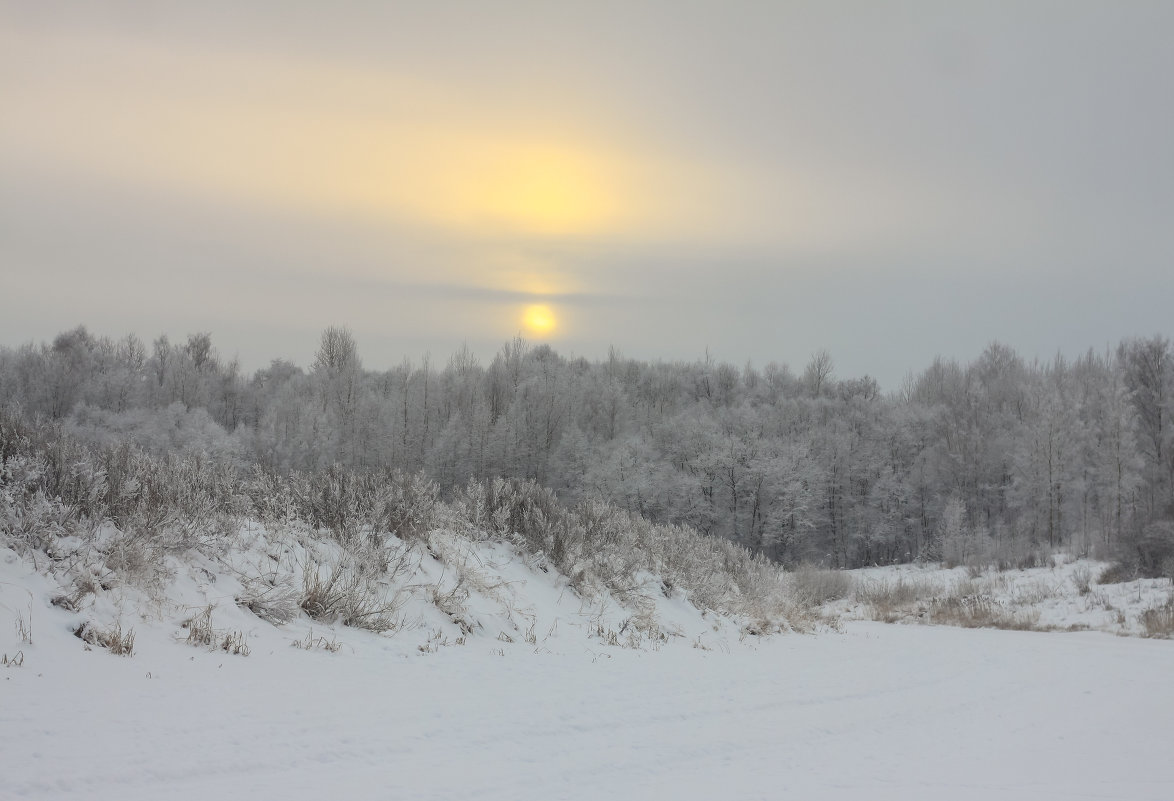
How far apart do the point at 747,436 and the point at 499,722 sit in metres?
63.7

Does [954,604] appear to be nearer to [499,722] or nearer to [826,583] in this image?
[826,583]

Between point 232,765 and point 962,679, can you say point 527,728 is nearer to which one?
point 232,765

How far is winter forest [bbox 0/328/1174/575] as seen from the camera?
56312 millimetres

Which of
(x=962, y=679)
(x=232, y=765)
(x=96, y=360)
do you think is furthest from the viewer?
(x=96, y=360)

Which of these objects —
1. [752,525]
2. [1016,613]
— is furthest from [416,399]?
[1016,613]

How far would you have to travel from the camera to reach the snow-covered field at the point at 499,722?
14.3 ft

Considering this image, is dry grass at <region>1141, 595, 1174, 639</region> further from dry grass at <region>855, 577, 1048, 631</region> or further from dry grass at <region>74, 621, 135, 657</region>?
dry grass at <region>74, 621, 135, 657</region>

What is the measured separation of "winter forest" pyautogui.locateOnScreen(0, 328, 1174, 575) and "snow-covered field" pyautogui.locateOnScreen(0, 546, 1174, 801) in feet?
118

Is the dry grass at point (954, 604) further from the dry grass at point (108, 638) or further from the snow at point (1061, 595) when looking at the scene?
the dry grass at point (108, 638)

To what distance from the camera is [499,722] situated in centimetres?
588

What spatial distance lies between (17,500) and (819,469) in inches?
2584

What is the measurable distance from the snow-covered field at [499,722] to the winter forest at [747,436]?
35.9 m

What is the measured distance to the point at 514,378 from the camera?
297 feet

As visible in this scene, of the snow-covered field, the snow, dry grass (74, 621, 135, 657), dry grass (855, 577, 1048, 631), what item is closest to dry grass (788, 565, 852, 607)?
dry grass (855, 577, 1048, 631)
